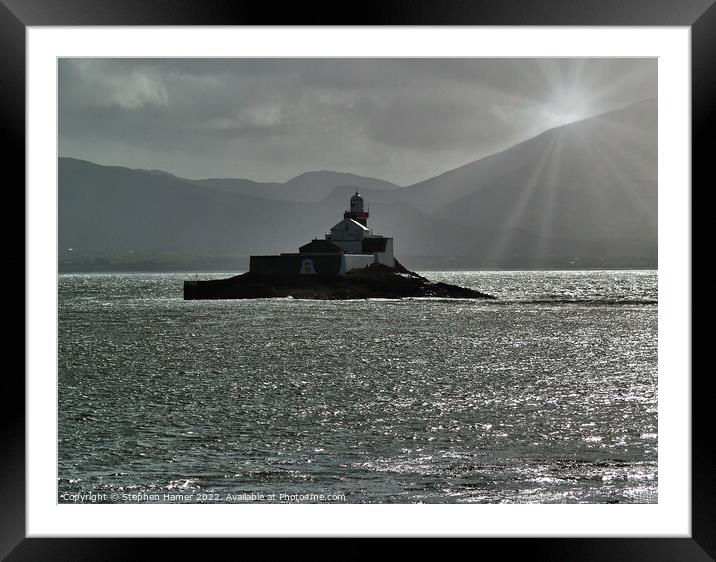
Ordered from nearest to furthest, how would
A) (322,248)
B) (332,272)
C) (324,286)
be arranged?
1. (322,248)
2. (332,272)
3. (324,286)

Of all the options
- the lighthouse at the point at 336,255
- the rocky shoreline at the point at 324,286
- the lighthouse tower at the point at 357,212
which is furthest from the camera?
the lighthouse tower at the point at 357,212

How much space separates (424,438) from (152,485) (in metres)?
4.16

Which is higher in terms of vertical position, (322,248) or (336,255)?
(322,248)

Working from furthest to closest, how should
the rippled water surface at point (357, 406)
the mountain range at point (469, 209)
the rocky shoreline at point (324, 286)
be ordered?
the mountain range at point (469, 209)
the rocky shoreline at point (324, 286)
the rippled water surface at point (357, 406)

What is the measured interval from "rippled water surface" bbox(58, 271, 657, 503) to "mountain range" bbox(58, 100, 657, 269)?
14883 mm

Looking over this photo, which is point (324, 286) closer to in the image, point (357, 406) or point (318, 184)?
point (318, 184)

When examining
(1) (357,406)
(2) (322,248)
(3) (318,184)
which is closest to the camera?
(1) (357,406)

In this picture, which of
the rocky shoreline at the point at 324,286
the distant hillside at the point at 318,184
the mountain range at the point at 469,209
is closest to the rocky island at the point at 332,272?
the rocky shoreline at the point at 324,286

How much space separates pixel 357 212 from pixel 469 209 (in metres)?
19.7

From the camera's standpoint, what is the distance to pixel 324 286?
3000cm
